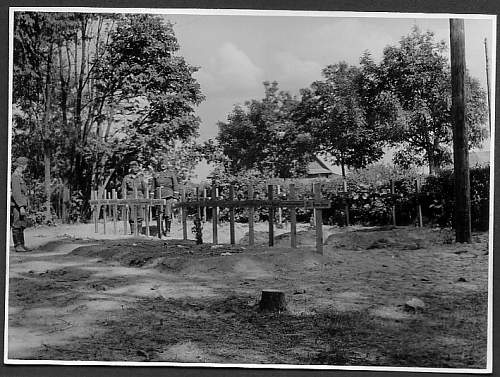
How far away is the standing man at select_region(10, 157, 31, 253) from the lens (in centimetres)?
548

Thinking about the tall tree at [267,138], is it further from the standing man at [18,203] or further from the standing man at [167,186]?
the standing man at [18,203]

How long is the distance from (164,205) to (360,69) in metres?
2.00

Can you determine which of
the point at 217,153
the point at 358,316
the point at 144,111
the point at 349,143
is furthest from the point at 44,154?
the point at 358,316

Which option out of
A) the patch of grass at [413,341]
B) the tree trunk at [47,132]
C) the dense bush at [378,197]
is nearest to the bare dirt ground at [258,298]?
the patch of grass at [413,341]

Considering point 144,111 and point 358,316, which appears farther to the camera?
point 144,111

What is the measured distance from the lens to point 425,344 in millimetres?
5293

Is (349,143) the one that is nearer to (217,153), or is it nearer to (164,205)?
(217,153)

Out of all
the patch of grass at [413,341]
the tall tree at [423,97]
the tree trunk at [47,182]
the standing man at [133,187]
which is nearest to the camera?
the patch of grass at [413,341]

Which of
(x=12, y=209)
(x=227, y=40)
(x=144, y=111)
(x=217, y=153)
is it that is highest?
(x=227, y=40)

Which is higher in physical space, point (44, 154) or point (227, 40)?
point (227, 40)

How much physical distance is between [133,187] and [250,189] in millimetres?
1010

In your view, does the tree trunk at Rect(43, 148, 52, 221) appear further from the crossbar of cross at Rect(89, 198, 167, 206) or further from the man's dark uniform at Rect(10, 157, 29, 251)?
the crossbar of cross at Rect(89, 198, 167, 206)

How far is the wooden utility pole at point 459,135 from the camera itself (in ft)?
17.6

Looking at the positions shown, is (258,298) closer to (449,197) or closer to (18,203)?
(449,197)
